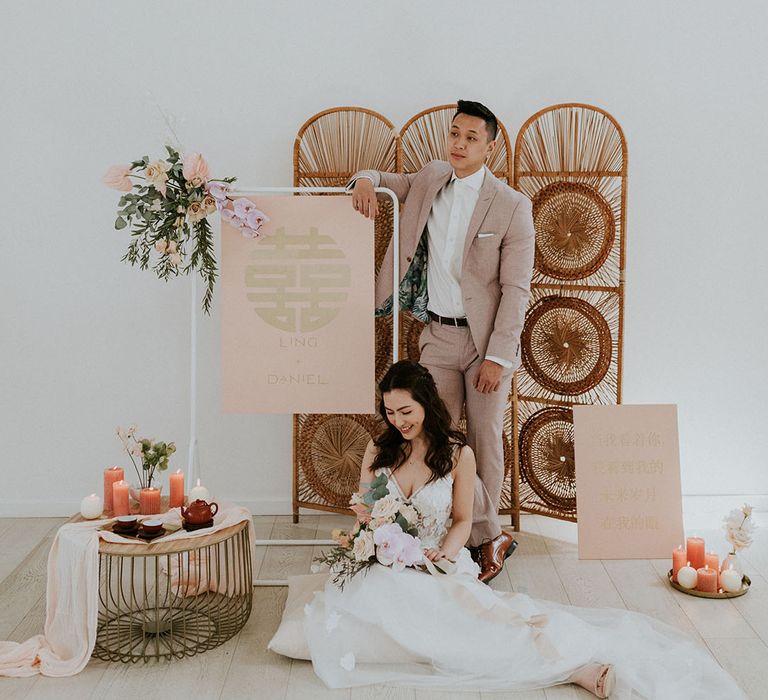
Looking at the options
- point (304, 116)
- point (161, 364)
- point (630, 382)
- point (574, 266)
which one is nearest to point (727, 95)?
point (574, 266)

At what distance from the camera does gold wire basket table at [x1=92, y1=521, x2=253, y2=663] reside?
2.57 meters

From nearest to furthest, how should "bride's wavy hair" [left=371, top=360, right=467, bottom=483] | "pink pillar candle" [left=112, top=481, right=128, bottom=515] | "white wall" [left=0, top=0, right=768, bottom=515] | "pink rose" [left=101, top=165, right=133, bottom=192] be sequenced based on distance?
"pink pillar candle" [left=112, top=481, right=128, bottom=515], "bride's wavy hair" [left=371, top=360, right=467, bottom=483], "pink rose" [left=101, top=165, right=133, bottom=192], "white wall" [left=0, top=0, right=768, bottom=515]

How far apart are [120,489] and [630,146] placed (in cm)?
256

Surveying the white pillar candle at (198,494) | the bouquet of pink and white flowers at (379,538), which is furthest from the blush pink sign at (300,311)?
the bouquet of pink and white flowers at (379,538)

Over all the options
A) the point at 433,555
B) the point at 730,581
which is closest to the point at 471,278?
the point at 433,555

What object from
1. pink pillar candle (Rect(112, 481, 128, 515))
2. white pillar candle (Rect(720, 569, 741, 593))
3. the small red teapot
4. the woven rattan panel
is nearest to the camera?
the small red teapot

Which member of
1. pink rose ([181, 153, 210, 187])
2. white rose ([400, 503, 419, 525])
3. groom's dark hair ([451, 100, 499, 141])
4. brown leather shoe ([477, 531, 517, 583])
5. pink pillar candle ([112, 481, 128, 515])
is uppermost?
groom's dark hair ([451, 100, 499, 141])

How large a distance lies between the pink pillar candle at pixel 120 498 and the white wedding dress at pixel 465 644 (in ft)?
2.05

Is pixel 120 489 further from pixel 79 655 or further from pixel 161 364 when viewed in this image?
pixel 161 364

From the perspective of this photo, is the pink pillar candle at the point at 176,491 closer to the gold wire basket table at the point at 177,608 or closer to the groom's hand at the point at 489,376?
the gold wire basket table at the point at 177,608

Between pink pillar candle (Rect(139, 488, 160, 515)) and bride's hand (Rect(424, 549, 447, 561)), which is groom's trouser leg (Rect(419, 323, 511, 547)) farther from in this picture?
pink pillar candle (Rect(139, 488, 160, 515))

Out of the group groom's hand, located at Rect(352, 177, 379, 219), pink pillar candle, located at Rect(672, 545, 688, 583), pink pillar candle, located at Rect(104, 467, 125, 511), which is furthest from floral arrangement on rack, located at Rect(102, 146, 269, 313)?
pink pillar candle, located at Rect(672, 545, 688, 583)

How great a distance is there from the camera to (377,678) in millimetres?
2492

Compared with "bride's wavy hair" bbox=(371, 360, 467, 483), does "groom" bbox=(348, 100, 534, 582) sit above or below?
above
